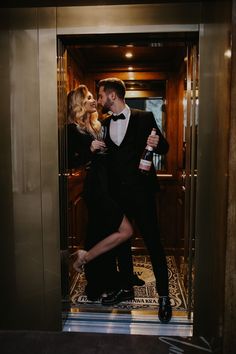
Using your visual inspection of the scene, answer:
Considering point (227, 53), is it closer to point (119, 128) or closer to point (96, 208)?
point (119, 128)

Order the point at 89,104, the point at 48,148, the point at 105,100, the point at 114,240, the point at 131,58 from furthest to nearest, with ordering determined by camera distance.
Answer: the point at 131,58, the point at 89,104, the point at 105,100, the point at 114,240, the point at 48,148

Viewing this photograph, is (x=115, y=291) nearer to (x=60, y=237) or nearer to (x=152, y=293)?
(x=152, y=293)

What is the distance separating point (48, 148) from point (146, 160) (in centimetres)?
83

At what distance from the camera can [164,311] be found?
→ 289 centimetres

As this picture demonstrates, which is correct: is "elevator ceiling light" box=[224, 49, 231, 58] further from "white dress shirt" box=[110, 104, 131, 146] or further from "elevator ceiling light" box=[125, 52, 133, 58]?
"elevator ceiling light" box=[125, 52, 133, 58]

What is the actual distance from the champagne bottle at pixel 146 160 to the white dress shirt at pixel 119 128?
0.30 m

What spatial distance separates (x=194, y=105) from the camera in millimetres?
2689

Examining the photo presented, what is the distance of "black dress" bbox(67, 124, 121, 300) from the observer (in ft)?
10.4

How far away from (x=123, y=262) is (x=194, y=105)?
1.64 meters

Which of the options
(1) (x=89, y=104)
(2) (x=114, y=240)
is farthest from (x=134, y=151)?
(2) (x=114, y=240)

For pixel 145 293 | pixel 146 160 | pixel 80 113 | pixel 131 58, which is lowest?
pixel 145 293

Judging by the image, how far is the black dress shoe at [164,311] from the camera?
2.88m

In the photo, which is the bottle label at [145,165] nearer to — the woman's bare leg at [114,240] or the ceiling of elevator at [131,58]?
the woman's bare leg at [114,240]

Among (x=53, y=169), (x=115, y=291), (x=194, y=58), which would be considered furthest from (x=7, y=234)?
(x=194, y=58)
